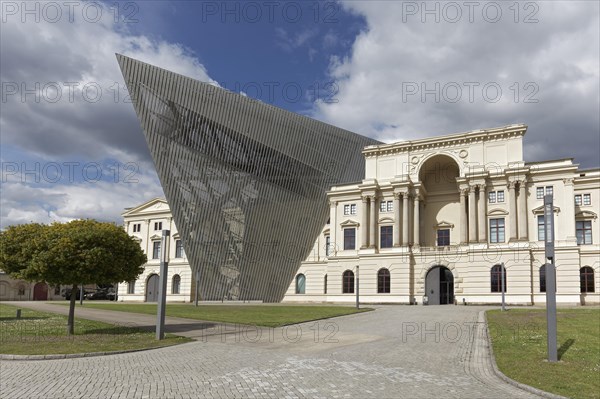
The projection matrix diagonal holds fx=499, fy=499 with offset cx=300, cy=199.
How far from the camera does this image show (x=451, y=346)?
16594mm

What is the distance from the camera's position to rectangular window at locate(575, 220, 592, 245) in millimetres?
49938

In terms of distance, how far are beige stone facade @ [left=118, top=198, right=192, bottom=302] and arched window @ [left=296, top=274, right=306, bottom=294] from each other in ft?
57.2

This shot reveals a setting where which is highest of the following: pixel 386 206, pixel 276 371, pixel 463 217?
pixel 386 206

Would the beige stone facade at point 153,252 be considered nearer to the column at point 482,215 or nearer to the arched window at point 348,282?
the arched window at point 348,282

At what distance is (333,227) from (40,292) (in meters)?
49.5

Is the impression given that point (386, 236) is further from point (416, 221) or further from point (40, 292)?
point (40, 292)

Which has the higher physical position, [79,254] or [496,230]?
[496,230]

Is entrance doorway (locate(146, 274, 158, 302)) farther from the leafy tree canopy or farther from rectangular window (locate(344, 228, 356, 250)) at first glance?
the leafy tree canopy

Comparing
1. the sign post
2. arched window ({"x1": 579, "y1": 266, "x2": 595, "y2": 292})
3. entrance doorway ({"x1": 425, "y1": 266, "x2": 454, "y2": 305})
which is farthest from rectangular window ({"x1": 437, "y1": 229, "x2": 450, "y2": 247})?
the sign post

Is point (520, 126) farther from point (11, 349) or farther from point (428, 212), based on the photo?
point (11, 349)

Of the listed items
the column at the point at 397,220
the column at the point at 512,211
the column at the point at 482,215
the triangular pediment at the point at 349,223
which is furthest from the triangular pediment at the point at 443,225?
the triangular pediment at the point at 349,223

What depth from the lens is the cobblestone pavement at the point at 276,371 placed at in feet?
31.8

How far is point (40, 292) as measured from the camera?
257ft

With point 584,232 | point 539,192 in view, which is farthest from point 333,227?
point 584,232
